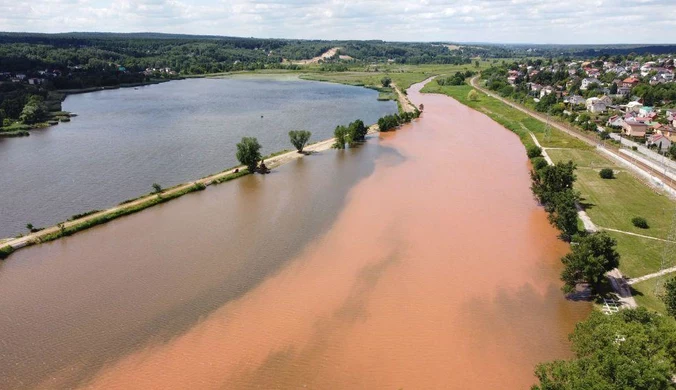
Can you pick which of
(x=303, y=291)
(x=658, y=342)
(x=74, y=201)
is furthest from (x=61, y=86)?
(x=658, y=342)

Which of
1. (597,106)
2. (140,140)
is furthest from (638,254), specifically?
(140,140)

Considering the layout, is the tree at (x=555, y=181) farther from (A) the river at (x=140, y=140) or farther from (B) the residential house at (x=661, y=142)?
(A) the river at (x=140, y=140)

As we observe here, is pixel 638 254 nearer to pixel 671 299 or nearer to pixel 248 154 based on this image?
pixel 671 299

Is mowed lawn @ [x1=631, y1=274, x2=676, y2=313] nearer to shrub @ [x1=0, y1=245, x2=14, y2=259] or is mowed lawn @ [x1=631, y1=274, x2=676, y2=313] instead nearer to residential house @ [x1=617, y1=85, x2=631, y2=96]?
shrub @ [x1=0, y1=245, x2=14, y2=259]

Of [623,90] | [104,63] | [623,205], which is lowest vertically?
[623,205]

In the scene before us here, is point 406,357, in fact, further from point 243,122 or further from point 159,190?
point 243,122
